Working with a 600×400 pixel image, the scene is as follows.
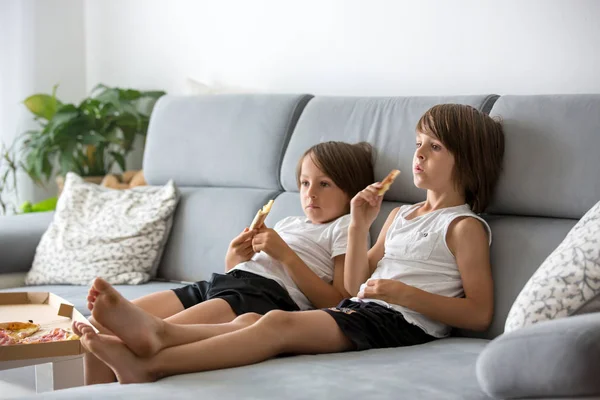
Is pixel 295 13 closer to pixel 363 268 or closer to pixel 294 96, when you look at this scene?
pixel 294 96

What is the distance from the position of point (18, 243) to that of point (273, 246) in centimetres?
109

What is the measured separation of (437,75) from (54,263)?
4.57 ft

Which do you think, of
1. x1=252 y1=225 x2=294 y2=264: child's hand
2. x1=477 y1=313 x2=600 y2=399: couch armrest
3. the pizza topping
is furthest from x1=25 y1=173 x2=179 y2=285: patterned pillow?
x1=477 y1=313 x2=600 y2=399: couch armrest

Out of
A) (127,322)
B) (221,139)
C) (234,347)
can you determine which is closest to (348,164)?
(221,139)

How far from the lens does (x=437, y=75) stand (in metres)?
2.88

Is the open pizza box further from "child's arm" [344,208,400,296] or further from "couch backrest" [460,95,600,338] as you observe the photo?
"couch backrest" [460,95,600,338]

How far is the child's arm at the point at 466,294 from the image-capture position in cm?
208

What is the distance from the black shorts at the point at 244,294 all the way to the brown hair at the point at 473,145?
0.54m

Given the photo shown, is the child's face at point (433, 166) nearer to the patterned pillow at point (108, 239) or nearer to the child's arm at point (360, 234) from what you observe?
Result: the child's arm at point (360, 234)

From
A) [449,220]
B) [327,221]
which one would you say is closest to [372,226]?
[327,221]

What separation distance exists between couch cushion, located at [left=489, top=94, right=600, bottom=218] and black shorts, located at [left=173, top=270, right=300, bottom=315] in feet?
1.92

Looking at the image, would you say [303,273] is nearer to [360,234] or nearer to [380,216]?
[360,234]

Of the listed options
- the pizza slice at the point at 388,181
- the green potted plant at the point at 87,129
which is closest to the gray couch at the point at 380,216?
the pizza slice at the point at 388,181

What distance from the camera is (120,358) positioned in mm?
1738
